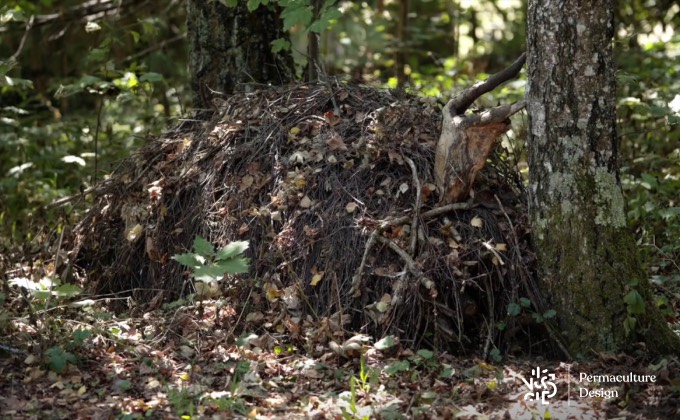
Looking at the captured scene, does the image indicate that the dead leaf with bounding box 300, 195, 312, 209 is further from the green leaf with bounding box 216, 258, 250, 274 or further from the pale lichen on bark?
the pale lichen on bark

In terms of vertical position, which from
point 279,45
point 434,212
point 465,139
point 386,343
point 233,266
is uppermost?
point 279,45

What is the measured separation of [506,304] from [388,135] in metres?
1.37

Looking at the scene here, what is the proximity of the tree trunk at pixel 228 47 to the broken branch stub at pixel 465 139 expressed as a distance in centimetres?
209

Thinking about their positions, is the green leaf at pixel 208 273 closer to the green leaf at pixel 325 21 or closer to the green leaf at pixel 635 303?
the green leaf at pixel 325 21

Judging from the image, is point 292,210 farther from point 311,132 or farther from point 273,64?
point 273,64

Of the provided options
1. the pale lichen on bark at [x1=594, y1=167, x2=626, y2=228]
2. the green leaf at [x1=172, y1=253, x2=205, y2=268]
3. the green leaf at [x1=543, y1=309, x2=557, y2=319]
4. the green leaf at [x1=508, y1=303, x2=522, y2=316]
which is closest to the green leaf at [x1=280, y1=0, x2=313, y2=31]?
the green leaf at [x1=172, y1=253, x2=205, y2=268]

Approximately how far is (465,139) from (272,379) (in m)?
1.81

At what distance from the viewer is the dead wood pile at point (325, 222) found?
420 centimetres

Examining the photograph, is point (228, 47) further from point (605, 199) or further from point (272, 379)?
point (605, 199)

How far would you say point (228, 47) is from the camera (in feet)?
19.7

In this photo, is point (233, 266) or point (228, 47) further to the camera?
point (228, 47)

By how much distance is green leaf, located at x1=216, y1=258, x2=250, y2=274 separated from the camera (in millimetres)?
3924

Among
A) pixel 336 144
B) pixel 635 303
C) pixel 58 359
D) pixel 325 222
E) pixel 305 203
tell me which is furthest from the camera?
pixel 336 144

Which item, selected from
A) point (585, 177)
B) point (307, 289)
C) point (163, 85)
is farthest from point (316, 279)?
point (163, 85)
